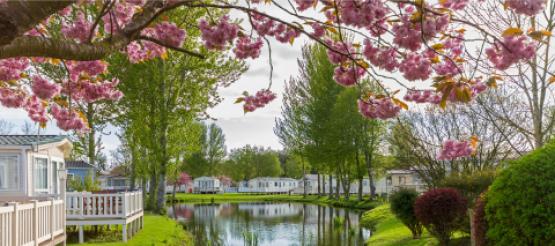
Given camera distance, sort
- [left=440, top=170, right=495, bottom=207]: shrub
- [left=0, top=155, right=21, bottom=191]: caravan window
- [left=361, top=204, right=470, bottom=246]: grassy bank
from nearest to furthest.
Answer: [left=361, top=204, right=470, bottom=246]: grassy bank, [left=440, top=170, right=495, bottom=207]: shrub, [left=0, top=155, right=21, bottom=191]: caravan window

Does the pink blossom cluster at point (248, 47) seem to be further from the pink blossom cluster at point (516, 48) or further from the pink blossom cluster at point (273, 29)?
the pink blossom cluster at point (516, 48)

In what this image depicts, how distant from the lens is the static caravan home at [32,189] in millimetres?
7836

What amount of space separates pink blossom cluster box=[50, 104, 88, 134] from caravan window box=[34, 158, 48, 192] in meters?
9.88

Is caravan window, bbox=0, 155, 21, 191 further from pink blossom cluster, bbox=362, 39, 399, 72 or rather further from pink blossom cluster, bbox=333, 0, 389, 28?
pink blossom cluster, bbox=333, 0, 389, 28

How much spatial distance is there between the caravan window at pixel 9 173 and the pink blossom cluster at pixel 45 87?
9608mm

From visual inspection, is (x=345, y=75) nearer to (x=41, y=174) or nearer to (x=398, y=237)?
(x=398, y=237)

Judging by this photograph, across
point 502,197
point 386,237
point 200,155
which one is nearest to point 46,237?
point 502,197

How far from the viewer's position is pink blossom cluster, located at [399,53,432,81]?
15.2 ft

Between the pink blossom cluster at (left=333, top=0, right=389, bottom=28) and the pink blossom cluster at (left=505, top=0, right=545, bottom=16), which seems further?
the pink blossom cluster at (left=333, top=0, right=389, bottom=28)

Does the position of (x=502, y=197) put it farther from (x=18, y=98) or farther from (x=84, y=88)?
(x=18, y=98)

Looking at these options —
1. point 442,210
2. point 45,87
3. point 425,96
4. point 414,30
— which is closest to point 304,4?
point 414,30

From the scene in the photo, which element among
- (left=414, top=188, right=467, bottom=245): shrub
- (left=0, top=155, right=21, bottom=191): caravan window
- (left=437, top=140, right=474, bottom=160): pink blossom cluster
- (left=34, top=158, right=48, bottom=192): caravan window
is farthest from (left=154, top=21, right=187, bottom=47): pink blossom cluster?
(left=34, top=158, right=48, bottom=192): caravan window

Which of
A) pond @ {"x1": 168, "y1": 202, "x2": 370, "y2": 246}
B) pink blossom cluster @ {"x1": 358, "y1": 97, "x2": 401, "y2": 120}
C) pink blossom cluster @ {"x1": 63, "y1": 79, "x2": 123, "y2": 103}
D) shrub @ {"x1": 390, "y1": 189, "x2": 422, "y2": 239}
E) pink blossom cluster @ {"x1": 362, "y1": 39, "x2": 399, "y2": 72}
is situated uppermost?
pink blossom cluster @ {"x1": 362, "y1": 39, "x2": 399, "y2": 72}

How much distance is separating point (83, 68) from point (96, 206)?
1060cm
